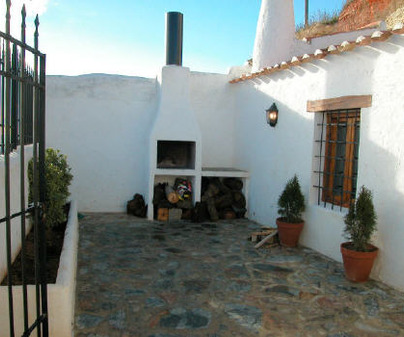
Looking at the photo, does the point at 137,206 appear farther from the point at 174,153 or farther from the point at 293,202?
the point at 293,202

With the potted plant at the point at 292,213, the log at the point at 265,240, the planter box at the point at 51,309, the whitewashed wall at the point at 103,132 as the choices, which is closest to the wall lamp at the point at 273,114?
the potted plant at the point at 292,213

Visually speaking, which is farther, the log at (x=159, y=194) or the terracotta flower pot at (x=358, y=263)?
the log at (x=159, y=194)

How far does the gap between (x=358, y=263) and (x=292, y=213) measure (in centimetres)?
188

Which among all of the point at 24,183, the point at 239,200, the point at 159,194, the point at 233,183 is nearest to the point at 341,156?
the point at 239,200

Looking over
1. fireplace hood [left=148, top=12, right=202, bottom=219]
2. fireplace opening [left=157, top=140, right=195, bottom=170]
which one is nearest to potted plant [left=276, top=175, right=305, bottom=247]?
fireplace hood [left=148, top=12, right=202, bottom=219]

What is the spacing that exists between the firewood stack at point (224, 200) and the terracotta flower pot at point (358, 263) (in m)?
4.28

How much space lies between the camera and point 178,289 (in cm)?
504

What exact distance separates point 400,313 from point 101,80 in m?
8.28

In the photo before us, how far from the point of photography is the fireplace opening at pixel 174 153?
10.1 m

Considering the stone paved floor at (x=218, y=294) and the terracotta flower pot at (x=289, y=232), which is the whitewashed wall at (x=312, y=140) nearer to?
the terracotta flower pot at (x=289, y=232)

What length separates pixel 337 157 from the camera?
6684 millimetres

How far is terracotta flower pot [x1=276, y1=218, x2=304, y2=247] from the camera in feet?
22.6

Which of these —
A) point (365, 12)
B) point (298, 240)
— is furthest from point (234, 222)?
point (365, 12)

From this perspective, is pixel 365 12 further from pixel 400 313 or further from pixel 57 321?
pixel 57 321
